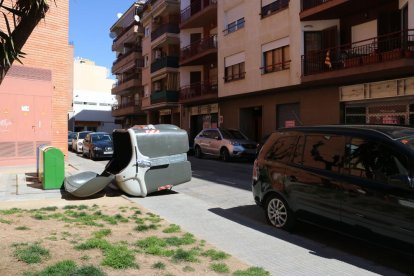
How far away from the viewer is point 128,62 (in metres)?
49.5

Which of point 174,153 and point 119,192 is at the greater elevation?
point 174,153

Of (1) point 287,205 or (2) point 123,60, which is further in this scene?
(2) point 123,60

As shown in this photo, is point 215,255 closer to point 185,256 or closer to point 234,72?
point 185,256

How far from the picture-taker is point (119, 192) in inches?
402

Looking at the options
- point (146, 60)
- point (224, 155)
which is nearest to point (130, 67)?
point (146, 60)

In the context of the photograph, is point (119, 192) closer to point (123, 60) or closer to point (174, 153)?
point (174, 153)

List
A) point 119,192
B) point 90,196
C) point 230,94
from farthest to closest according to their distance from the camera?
point 230,94
point 119,192
point 90,196

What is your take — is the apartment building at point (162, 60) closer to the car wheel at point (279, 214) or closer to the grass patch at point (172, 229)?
the car wheel at point (279, 214)

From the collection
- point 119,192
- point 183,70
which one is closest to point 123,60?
point 183,70

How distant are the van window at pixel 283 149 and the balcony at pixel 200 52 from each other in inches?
891

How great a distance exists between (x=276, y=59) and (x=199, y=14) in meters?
10.5

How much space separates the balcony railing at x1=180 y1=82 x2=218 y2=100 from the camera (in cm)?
2930

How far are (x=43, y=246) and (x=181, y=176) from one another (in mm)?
5311

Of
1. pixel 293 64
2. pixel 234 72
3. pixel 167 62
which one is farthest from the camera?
pixel 167 62
